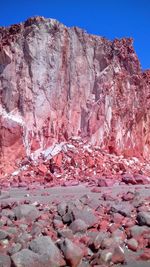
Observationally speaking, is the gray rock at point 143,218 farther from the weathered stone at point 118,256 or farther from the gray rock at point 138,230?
the weathered stone at point 118,256

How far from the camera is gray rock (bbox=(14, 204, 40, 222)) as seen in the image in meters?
9.42

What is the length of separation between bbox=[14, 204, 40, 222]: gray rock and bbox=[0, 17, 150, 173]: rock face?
10651mm

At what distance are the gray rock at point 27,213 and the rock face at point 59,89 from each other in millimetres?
10651

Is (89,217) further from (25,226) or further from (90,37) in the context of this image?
(90,37)

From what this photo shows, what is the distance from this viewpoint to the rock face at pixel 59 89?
826 inches

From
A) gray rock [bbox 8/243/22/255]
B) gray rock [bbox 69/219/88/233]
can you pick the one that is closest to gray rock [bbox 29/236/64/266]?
gray rock [bbox 8/243/22/255]

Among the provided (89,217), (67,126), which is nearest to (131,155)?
(67,126)

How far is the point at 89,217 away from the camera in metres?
8.93

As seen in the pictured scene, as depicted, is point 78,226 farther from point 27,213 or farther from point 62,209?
point 27,213

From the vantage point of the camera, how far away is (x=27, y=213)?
9.57 meters

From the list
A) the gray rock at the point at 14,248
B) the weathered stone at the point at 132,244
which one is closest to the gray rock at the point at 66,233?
the gray rock at the point at 14,248

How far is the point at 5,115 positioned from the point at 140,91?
9091 mm

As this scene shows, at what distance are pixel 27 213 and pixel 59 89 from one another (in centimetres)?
1317

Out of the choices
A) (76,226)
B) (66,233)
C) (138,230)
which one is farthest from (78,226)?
(138,230)
